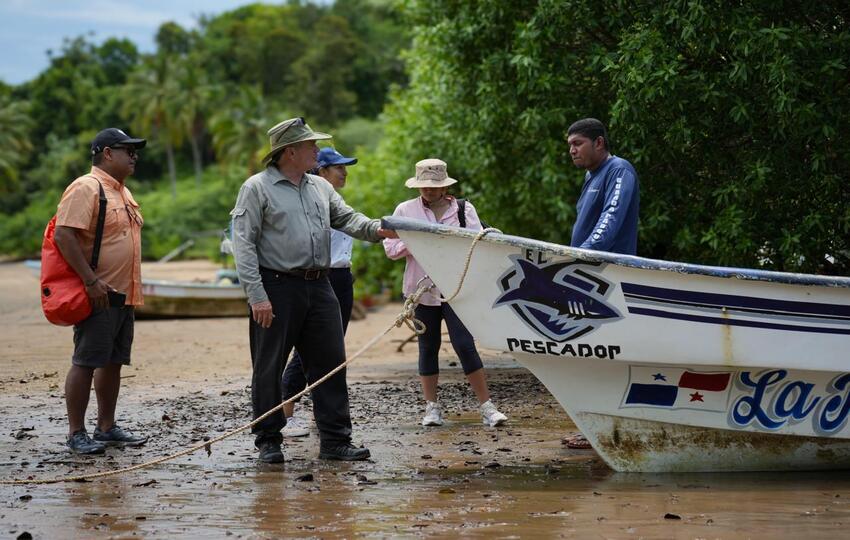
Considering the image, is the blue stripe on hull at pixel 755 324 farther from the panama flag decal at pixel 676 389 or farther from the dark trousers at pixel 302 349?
the dark trousers at pixel 302 349

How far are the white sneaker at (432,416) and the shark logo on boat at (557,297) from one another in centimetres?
188

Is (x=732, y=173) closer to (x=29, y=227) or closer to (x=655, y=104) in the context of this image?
(x=655, y=104)

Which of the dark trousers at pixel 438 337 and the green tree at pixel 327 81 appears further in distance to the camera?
the green tree at pixel 327 81

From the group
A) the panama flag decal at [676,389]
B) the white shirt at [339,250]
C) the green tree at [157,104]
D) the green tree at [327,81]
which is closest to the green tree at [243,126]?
the green tree at [327,81]

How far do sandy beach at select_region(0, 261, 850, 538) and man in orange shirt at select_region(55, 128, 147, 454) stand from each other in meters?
0.32

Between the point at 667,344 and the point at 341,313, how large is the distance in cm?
235

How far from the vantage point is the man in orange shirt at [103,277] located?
6.54 meters

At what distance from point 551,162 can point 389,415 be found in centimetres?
337

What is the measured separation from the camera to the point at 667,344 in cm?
566

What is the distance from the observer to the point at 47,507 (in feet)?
17.3

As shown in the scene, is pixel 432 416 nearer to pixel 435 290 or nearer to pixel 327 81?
pixel 435 290

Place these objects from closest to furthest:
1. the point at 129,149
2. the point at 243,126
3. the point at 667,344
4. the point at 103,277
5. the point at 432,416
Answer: the point at 667,344 → the point at 103,277 → the point at 129,149 → the point at 432,416 → the point at 243,126

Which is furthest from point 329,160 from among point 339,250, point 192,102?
point 192,102

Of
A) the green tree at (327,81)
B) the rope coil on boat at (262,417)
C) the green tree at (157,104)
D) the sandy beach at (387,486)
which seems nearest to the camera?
the sandy beach at (387,486)
